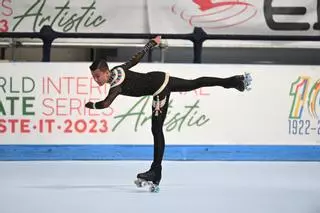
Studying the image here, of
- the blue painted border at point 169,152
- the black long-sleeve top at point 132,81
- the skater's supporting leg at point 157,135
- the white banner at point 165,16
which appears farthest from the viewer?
the white banner at point 165,16

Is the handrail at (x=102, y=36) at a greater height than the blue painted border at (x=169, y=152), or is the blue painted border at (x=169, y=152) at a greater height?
the handrail at (x=102, y=36)

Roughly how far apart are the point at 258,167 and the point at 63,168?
1.00 m

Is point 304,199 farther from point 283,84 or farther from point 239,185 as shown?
point 283,84

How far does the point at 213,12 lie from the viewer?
11.4 feet

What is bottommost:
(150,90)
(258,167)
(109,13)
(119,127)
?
(258,167)

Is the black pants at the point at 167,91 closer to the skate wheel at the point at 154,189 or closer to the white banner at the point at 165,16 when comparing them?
the skate wheel at the point at 154,189

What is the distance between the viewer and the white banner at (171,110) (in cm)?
288

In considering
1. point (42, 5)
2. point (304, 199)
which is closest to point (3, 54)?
point (42, 5)

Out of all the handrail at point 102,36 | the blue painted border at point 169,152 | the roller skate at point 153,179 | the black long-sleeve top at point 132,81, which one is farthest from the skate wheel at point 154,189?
the handrail at point 102,36

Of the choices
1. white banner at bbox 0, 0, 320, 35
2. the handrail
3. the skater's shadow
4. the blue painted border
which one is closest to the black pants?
the skater's shadow

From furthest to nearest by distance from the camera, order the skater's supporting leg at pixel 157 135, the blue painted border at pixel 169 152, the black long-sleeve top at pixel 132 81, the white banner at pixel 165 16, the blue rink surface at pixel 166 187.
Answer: the white banner at pixel 165 16, the blue painted border at pixel 169 152, the skater's supporting leg at pixel 157 135, the black long-sleeve top at pixel 132 81, the blue rink surface at pixel 166 187

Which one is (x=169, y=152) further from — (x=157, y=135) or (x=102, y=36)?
(x=157, y=135)

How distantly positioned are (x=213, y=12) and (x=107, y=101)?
6.37 feet

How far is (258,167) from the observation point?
2.68 m
